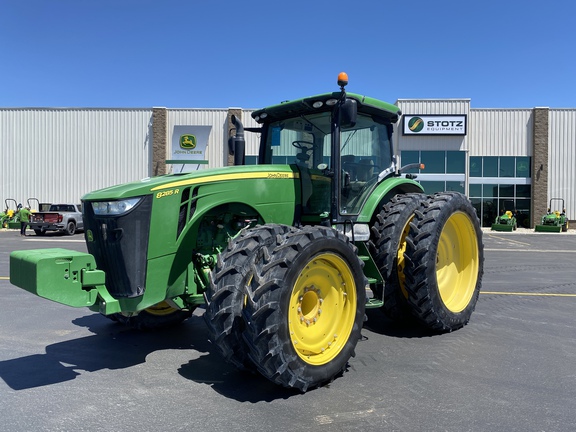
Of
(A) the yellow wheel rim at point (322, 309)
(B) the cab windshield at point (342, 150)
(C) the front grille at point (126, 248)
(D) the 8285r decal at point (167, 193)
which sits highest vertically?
(B) the cab windshield at point (342, 150)

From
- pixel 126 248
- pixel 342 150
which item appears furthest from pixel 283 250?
pixel 342 150

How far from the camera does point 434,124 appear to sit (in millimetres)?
28766

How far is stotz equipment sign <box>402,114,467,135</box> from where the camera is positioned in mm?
28703

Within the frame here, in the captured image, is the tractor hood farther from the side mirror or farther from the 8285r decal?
the side mirror

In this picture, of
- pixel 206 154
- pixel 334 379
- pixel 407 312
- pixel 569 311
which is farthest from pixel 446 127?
pixel 334 379

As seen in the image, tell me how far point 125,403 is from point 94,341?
1887mm

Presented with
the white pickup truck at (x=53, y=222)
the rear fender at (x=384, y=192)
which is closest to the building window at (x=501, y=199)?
the white pickup truck at (x=53, y=222)

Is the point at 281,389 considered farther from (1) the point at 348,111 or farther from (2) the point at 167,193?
(1) the point at 348,111

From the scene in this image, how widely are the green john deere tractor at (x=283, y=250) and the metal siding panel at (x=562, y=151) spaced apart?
27.5 metres

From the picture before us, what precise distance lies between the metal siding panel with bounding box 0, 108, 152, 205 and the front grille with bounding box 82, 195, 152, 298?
90.9 ft

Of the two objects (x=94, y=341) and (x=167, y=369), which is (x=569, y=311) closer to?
(x=167, y=369)

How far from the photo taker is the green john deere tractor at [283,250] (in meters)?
3.55

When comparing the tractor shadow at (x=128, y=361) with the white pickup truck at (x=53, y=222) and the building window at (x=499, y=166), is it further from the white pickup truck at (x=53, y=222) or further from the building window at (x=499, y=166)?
the building window at (x=499, y=166)

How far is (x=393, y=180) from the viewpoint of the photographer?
19.2 ft
